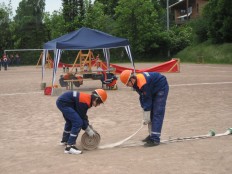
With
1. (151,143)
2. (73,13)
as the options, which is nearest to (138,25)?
(73,13)

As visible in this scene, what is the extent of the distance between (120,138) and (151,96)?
1.33 metres

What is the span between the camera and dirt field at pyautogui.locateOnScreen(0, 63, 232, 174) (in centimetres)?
661

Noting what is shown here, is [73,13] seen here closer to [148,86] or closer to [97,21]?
[97,21]

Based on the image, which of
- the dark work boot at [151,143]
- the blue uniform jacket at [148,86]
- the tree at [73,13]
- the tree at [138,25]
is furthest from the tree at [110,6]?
the dark work boot at [151,143]

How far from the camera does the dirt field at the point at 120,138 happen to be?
6.61 m

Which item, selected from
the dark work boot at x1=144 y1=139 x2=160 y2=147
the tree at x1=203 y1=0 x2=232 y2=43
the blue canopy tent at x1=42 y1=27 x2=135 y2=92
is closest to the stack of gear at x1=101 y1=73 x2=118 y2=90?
the blue canopy tent at x1=42 y1=27 x2=135 y2=92

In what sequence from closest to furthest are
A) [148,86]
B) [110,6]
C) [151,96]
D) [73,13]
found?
[148,86] < [151,96] < [73,13] < [110,6]

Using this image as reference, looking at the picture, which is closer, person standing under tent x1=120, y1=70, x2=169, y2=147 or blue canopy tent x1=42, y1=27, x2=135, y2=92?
person standing under tent x1=120, y1=70, x2=169, y2=147

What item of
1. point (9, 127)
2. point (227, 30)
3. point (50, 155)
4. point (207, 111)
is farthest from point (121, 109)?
point (227, 30)

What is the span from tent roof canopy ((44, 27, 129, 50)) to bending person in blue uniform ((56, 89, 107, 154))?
10.9 meters

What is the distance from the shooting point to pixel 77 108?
7816mm

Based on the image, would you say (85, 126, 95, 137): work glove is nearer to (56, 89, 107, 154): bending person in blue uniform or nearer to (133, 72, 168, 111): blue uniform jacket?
(56, 89, 107, 154): bending person in blue uniform

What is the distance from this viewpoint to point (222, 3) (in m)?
49.1

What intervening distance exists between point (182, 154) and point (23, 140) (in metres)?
3.50
